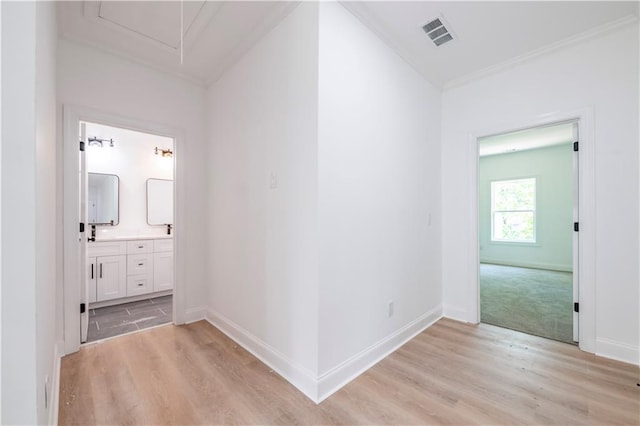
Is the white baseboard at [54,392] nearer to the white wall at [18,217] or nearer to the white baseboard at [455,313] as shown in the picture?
the white wall at [18,217]

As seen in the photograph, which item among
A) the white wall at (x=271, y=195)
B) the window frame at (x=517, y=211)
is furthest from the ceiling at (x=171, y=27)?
the window frame at (x=517, y=211)

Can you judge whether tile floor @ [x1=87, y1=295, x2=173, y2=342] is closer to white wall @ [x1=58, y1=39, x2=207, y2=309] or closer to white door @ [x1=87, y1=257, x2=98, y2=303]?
white door @ [x1=87, y1=257, x2=98, y2=303]

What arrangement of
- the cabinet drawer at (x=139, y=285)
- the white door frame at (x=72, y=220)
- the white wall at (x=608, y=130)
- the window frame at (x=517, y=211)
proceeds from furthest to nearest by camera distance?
the window frame at (x=517, y=211)
the cabinet drawer at (x=139, y=285)
the white door frame at (x=72, y=220)
the white wall at (x=608, y=130)

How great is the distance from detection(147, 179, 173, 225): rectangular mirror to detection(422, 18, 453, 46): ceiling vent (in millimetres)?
4338

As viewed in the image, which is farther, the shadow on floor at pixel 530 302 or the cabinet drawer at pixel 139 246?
the cabinet drawer at pixel 139 246

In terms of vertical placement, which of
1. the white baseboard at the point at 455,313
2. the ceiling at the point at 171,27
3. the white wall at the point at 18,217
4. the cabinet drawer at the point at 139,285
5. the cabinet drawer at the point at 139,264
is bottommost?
the white baseboard at the point at 455,313

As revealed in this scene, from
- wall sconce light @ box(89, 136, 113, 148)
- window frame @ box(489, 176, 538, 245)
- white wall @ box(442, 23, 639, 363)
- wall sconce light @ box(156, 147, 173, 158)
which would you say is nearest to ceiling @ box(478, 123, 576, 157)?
window frame @ box(489, 176, 538, 245)

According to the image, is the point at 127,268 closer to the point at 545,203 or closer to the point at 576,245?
the point at 576,245

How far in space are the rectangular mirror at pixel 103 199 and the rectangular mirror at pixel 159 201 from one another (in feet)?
1.39

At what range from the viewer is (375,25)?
221 centimetres

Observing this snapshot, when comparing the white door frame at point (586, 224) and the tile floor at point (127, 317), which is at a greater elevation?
the white door frame at point (586, 224)

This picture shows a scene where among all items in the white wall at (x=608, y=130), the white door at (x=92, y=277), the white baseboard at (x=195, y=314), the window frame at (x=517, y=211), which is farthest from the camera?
the window frame at (x=517, y=211)

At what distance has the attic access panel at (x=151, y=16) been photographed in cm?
205

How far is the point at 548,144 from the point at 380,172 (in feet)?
19.5
